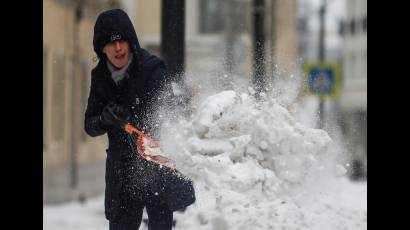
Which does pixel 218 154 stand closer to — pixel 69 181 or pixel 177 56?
pixel 177 56

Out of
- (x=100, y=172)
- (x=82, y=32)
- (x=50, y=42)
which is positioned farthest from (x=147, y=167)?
(x=100, y=172)

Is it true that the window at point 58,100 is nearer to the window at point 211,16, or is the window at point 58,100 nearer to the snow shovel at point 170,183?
the snow shovel at point 170,183

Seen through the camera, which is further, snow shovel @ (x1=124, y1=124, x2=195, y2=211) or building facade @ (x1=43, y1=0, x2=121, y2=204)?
building facade @ (x1=43, y1=0, x2=121, y2=204)

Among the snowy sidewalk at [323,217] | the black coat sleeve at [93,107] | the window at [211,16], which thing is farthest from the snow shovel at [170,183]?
the window at [211,16]

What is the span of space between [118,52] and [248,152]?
96 centimetres

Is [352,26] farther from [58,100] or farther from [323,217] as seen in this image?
[323,217]

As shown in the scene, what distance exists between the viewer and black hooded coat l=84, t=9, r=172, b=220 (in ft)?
15.3

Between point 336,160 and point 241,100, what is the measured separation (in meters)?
0.77

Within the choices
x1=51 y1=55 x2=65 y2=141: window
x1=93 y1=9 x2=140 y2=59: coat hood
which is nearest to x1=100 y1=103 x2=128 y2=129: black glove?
x1=93 y1=9 x2=140 y2=59: coat hood

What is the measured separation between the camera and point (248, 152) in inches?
186

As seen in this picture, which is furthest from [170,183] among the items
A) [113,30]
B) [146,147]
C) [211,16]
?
[211,16]

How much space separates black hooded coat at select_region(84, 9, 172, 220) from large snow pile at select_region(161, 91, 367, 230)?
0.64 ft

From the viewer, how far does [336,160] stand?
16.6ft

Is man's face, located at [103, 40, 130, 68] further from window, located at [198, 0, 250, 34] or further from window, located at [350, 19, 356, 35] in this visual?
window, located at [350, 19, 356, 35]
